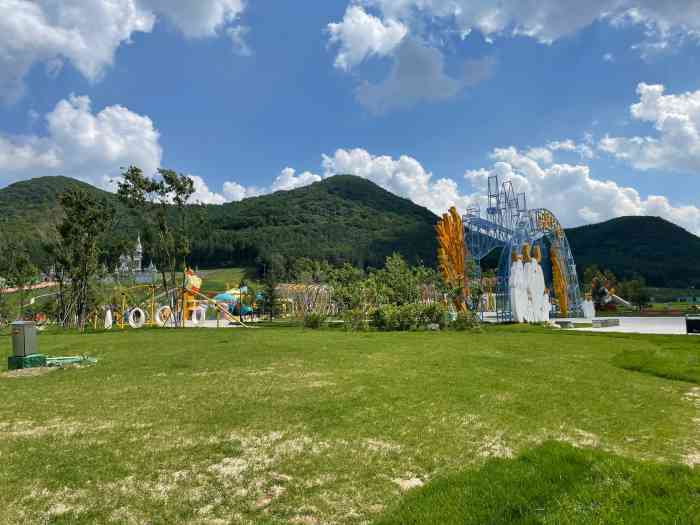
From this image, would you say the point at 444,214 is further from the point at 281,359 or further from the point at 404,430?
the point at 404,430

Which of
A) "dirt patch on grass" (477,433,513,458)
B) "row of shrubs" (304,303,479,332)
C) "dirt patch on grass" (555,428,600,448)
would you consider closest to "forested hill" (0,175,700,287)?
"row of shrubs" (304,303,479,332)

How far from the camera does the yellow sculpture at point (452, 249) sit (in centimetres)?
4384

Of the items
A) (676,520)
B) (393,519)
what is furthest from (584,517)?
(393,519)

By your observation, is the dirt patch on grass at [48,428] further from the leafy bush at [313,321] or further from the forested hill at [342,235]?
the forested hill at [342,235]

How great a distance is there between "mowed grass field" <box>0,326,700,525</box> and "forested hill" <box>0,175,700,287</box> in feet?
318

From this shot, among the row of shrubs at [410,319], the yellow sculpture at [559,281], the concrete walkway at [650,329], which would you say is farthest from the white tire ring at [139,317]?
the yellow sculpture at [559,281]

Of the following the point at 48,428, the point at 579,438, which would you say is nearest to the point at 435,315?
the point at 579,438

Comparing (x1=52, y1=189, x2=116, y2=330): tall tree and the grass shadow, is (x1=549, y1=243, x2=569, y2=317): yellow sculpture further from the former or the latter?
the grass shadow

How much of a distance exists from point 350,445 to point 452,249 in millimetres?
39194

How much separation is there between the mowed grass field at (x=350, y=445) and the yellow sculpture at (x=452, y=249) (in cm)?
2985

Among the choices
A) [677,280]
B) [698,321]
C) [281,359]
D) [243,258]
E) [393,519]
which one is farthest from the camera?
[243,258]

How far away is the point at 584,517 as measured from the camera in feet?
12.6

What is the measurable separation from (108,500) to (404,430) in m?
4.16

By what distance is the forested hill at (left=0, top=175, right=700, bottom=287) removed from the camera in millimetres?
117000
